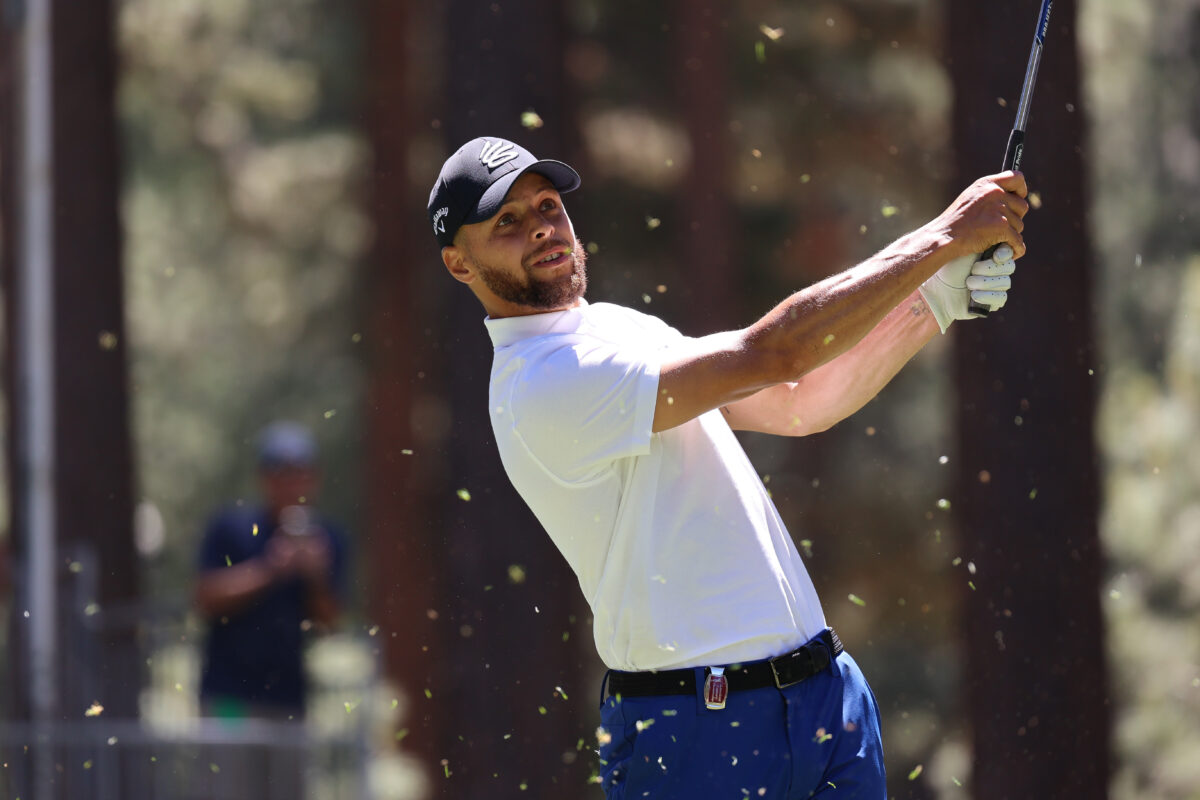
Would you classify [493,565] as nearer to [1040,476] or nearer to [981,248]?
[1040,476]

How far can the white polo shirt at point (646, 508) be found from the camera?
10.3ft

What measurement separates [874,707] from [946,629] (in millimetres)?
10695

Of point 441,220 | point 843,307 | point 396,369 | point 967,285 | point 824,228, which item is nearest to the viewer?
point 843,307

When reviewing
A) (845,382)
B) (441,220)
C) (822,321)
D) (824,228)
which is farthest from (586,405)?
(824,228)

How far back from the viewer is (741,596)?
3.16 m

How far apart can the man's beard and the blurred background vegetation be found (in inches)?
175

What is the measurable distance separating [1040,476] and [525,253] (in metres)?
3.38

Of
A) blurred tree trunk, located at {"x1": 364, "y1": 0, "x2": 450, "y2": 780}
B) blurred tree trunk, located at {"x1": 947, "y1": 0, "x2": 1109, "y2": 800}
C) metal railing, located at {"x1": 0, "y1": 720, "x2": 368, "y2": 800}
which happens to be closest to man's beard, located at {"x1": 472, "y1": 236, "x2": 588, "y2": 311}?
blurred tree trunk, located at {"x1": 947, "y1": 0, "x2": 1109, "y2": 800}

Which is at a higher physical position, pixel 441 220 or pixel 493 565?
pixel 441 220

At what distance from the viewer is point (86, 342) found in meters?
9.37

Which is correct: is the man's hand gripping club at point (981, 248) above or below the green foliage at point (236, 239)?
below

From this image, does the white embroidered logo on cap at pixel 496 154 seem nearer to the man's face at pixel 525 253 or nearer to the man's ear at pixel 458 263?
the man's face at pixel 525 253

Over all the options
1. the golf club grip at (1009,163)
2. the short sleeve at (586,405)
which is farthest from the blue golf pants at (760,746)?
the golf club grip at (1009,163)

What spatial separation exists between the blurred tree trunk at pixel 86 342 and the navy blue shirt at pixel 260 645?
126cm
